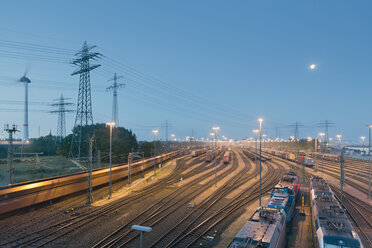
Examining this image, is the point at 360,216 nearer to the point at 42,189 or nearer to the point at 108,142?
the point at 42,189

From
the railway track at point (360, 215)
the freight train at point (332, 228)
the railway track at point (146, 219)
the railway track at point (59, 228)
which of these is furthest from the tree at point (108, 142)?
the freight train at point (332, 228)

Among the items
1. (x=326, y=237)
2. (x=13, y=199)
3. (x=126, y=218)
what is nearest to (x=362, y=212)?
(x=326, y=237)

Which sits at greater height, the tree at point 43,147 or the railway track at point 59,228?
the tree at point 43,147

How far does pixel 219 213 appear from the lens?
2494 cm

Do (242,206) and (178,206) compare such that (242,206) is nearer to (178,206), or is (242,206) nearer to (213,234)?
(178,206)

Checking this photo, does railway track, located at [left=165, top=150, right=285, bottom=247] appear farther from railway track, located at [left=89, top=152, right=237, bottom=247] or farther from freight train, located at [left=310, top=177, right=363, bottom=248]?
freight train, located at [left=310, top=177, right=363, bottom=248]

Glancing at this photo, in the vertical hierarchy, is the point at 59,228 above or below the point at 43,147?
below

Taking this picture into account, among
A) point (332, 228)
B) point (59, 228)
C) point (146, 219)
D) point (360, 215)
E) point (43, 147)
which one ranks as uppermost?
point (332, 228)

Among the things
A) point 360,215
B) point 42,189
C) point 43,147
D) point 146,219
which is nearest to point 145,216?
point 146,219

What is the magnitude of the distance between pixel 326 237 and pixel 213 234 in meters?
8.83

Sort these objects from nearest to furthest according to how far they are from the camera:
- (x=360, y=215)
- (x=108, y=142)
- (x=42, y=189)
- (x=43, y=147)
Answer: (x=360, y=215)
(x=42, y=189)
(x=108, y=142)
(x=43, y=147)

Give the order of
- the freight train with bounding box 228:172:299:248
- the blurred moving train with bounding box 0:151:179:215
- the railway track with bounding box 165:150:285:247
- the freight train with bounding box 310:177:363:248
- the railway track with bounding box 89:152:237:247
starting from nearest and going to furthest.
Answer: the freight train with bounding box 228:172:299:248, the freight train with bounding box 310:177:363:248, the railway track with bounding box 89:152:237:247, the railway track with bounding box 165:150:285:247, the blurred moving train with bounding box 0:151:179:215

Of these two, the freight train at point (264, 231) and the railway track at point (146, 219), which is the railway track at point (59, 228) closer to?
the railway track at point (146, 219)

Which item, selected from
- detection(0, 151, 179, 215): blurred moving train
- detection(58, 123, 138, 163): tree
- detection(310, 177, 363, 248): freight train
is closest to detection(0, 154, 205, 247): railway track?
detection(0, 151, 179, 215): blurred moving train
